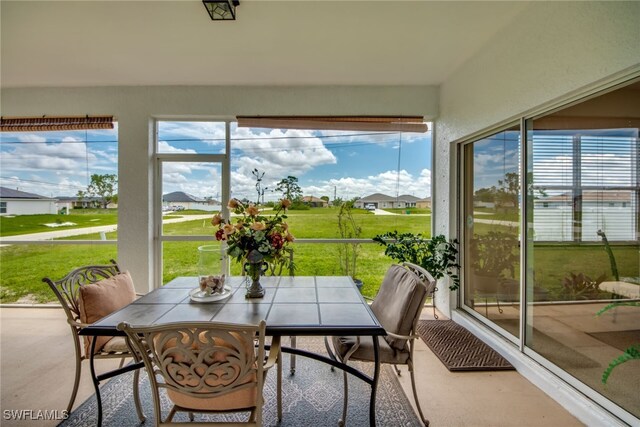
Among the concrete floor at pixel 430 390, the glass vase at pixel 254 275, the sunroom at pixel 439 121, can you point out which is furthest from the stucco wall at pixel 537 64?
the glass vase at pixel 254 275

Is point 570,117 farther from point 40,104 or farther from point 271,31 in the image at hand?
point 40,104

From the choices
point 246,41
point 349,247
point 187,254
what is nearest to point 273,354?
point 349,247

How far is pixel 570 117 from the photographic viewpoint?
205 cm

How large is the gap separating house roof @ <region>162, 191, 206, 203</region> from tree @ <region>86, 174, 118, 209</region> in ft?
2.15

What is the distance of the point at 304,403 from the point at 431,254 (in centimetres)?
207

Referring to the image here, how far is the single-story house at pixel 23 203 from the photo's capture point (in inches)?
154

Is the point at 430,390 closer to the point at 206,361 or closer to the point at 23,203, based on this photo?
the point at 206,361

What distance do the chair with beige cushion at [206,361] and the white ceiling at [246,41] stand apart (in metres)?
2.26

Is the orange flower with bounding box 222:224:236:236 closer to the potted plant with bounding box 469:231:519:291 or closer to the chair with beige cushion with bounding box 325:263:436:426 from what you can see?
the chair with beige cushion with bounding box 325:263:436:426

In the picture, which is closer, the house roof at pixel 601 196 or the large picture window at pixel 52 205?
the house roof at pixel 601 196

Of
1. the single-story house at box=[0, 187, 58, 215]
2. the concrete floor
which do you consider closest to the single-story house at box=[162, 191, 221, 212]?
the single-story house at box=[0, 187, 58, 215]

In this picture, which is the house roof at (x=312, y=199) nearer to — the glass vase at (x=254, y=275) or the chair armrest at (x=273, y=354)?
the glass vase at (x=254, y=275)

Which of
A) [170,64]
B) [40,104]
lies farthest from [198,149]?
[40,104]

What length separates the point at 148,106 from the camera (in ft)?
12.0
